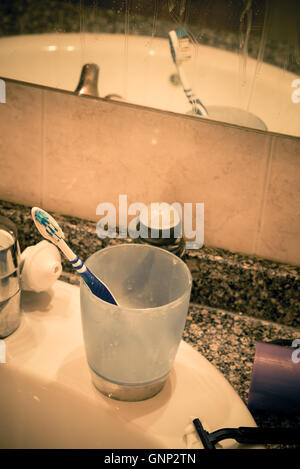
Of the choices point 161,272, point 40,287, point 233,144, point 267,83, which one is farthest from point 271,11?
point 40,287

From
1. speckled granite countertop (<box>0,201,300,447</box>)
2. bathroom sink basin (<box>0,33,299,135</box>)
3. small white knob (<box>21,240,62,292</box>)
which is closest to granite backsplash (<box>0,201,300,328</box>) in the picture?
speckled granite countertop (<box>0,201,300,447</box>)

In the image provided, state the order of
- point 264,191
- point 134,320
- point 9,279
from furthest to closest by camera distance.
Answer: point 264,191 → point 9,279 → point 134,320

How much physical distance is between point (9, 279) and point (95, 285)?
14cm

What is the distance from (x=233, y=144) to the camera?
2.24ft

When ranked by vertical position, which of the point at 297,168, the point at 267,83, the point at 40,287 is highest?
the point at 267,83

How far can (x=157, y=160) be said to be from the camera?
0.73m

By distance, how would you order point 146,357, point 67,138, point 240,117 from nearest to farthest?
1. point 146,357
2. point 240,117
3. point 67,138

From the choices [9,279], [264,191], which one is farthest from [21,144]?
[264,191]

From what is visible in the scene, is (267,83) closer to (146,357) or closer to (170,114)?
(170,114)

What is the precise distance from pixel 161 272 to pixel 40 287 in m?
0.20

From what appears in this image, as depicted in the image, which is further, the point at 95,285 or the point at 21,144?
the point at 21,144

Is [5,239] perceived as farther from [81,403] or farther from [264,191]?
[264,191]

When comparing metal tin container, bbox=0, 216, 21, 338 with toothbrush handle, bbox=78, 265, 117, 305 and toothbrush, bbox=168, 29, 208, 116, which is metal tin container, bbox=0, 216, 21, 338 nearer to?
toothbrush handle, bbox=78, 265, 117, 305

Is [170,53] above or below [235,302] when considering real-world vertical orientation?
above
